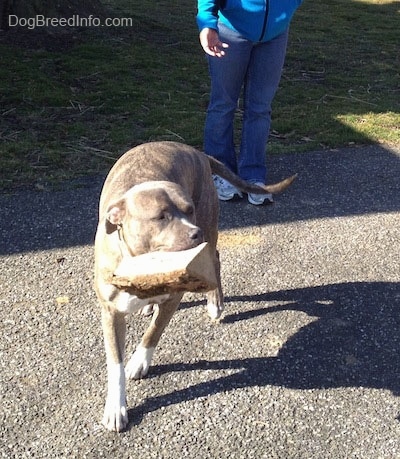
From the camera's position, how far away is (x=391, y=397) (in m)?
3.67

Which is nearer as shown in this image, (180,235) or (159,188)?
(180,235)

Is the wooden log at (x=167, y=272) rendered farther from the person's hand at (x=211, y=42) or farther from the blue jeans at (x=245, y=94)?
the blue jeans at (x=245, y=94)

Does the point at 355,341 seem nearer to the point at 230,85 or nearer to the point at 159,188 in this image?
the point at 159,188

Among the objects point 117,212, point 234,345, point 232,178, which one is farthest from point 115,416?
point 232,178

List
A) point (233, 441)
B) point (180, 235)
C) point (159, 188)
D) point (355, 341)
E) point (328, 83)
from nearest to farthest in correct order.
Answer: point (180, 235), point (159, 188), point (233, 441), point (355, 341), point (328, 83)

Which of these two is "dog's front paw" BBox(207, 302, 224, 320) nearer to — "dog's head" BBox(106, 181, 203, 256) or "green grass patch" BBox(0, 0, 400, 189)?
"dog's head" BBox(106, 181, 203, 256)

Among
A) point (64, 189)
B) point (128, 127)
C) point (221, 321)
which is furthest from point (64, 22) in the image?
point (221, 321)

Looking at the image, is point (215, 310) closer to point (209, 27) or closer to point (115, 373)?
point (115, 373)

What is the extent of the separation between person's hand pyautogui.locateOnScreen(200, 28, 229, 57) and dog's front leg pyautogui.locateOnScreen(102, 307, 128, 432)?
2345 mm

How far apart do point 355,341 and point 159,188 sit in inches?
68.1

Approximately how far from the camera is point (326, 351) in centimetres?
400

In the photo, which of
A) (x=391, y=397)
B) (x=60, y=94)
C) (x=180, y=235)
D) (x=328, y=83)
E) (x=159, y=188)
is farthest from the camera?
(x=328, y=83)

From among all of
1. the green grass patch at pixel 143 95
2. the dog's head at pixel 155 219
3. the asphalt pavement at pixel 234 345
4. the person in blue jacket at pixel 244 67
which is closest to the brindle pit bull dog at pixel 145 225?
the dog's head at pixel 155 219

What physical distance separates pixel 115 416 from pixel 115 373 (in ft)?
0.68
